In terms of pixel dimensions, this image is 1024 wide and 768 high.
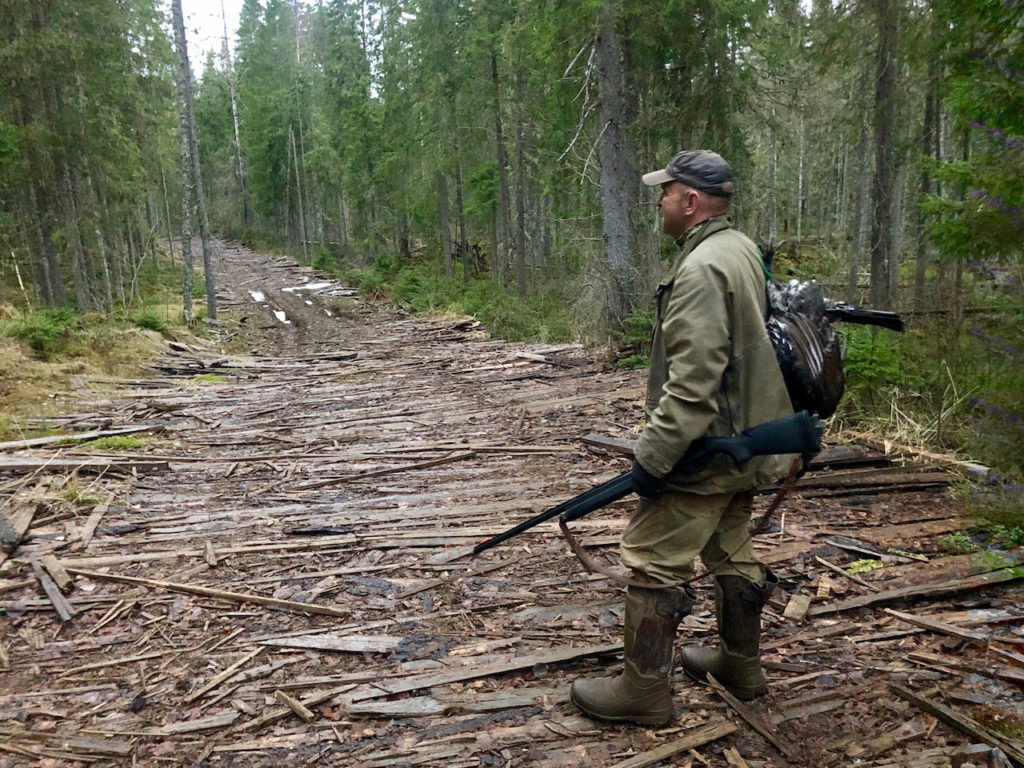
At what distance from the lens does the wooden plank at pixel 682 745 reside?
2.83 metres

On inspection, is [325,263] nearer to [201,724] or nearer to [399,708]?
[201,724]

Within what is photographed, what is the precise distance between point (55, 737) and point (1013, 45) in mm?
8496

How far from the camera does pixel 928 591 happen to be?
3971 millimetres

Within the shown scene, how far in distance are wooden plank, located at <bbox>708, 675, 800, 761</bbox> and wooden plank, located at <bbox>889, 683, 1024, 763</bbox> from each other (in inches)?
25.6

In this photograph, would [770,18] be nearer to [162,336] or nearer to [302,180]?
[162,336]

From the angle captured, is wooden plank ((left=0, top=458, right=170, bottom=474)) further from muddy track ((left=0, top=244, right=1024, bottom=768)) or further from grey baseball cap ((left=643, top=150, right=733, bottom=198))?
grey baseball cap ((left=643, top=150, right=733, bottom=198))

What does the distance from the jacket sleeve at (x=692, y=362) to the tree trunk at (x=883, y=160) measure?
37.5 ft

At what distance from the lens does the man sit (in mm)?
2779

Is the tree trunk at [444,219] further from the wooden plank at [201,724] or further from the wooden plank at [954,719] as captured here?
the wooden plank at [954,719]

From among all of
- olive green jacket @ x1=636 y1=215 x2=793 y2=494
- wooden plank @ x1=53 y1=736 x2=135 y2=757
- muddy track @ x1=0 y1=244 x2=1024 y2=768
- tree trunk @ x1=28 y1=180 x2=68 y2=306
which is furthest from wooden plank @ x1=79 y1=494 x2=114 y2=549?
tree trunk @ x1=28 y1=180 x2=68 y2=306

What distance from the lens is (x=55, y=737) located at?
10.4 ft

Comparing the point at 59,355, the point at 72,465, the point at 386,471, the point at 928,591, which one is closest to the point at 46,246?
the point at 59,355

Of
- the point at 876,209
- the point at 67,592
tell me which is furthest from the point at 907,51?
the point at 67,592

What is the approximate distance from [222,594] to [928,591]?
174 inches
